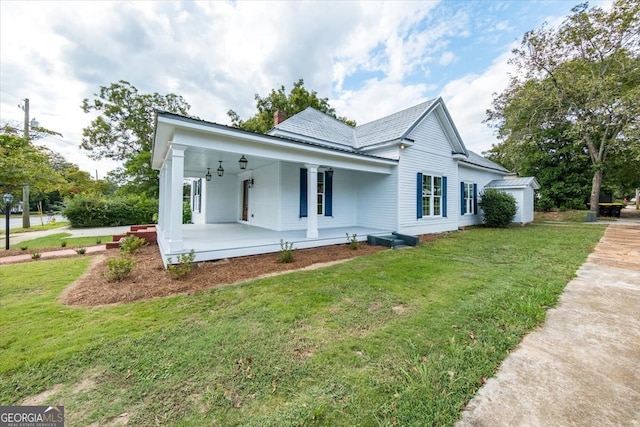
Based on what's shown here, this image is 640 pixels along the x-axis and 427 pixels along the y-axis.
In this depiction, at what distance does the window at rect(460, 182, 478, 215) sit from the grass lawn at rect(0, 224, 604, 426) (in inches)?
380

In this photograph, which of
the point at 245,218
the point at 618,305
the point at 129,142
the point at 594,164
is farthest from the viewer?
the point at 129,142

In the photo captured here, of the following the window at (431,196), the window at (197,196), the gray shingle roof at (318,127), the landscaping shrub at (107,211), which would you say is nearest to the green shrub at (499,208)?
the window at (431,196)

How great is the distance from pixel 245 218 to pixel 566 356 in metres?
11.3

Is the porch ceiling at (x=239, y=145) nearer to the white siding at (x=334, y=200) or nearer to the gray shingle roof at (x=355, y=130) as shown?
the white siding at (x=334, y=200)

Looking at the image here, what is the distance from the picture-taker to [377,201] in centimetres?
1021

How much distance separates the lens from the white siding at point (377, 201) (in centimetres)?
966

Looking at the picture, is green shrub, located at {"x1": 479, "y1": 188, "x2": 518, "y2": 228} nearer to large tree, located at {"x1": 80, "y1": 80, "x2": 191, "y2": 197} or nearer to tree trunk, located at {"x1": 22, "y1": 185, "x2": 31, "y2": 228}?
large tree, located at {"x1": 80, "y1": 80, "x2": 191, "y2": 197}

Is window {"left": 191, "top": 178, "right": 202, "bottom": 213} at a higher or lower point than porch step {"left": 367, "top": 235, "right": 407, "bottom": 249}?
higher

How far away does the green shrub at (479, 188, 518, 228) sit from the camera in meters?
13.2

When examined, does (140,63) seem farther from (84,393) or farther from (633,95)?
(633,95)

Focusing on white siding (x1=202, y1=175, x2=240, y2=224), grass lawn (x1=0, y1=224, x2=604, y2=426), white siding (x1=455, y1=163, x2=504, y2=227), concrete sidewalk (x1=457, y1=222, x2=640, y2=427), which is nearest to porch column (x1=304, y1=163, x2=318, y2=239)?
grass lawn (x1=0, y1=224, x2=604, y2=426)

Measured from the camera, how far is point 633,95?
1340cm

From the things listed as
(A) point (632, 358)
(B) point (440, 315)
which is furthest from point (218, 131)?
(A) point (632, 358)

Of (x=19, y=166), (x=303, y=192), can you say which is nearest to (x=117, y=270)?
(x=303, y=192)
